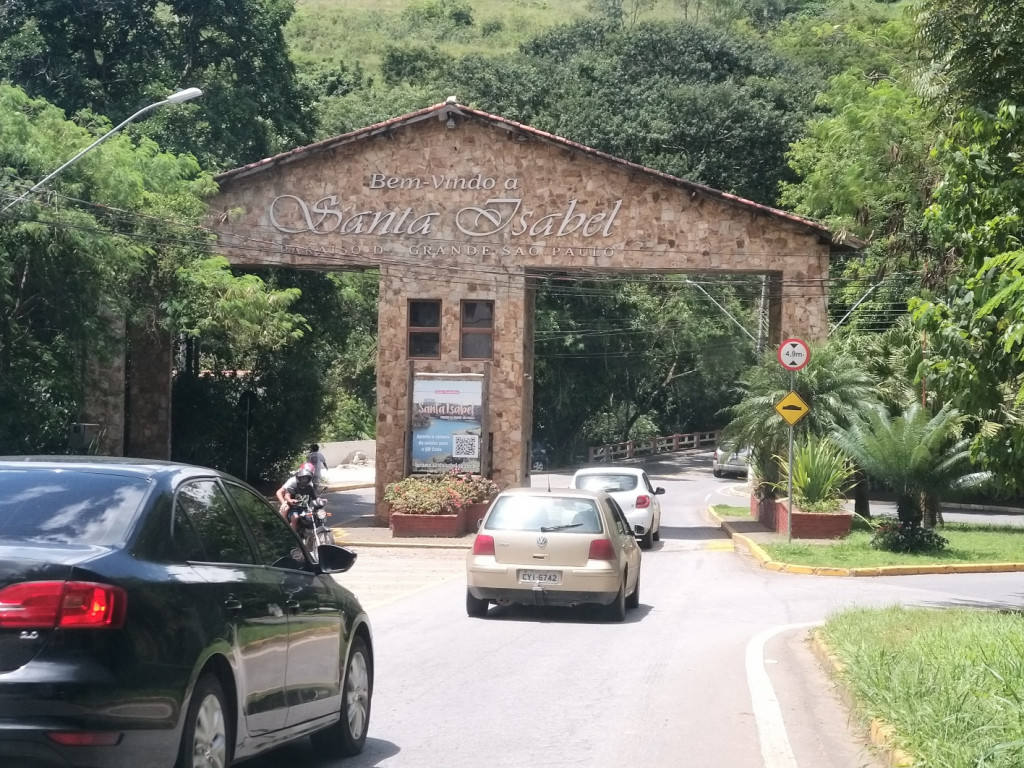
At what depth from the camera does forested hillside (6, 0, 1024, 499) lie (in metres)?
15.8

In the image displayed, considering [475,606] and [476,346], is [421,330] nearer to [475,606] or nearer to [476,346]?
[476,346]

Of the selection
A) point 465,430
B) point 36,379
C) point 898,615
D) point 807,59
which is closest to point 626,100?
point 807,59

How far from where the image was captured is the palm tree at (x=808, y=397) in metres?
29.2

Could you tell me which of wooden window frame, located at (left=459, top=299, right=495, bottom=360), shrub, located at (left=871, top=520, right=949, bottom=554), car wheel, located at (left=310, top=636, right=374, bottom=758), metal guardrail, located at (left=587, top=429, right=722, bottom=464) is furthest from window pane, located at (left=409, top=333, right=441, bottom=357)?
metal guardrail, located at (left=587, top=429, right=722, bottom=464)

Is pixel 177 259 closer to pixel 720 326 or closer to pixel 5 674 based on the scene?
pixel 5 674

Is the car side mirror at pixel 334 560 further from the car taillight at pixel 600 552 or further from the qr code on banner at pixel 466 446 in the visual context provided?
the qr code on banner at pixel 466 446

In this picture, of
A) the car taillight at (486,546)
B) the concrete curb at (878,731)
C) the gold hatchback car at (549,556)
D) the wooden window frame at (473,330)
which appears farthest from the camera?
the wooden window frame at (473,330)

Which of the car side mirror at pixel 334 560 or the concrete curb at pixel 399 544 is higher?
the car side mirror at pixel 334 560

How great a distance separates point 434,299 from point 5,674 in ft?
86.6

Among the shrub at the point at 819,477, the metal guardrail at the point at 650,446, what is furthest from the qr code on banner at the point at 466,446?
the metal guardrail at the point at 650,446

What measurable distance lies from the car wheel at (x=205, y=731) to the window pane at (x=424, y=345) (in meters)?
25.5

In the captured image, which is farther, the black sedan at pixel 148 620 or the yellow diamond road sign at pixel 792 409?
the yellow diamond road sign at pixel 792 409

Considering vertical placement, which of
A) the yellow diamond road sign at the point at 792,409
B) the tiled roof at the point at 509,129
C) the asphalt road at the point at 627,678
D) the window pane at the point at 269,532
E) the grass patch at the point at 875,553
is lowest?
the asphalt road at the point at 627,678

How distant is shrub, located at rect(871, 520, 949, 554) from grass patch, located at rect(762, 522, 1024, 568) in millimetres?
152
